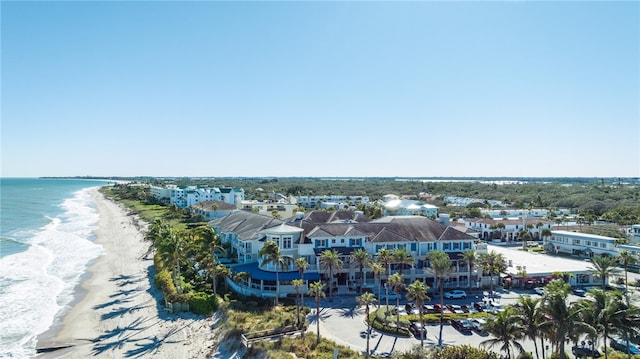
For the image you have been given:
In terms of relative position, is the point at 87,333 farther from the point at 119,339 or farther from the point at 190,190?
the point at 190,190

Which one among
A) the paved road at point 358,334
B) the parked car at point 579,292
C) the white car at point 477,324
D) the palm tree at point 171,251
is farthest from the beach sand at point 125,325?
the parked car at point 579,292

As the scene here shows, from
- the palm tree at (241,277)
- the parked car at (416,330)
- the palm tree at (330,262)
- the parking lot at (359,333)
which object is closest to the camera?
the parking lot at (359,333)

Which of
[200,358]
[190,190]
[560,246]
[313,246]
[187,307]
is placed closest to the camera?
[200,358]

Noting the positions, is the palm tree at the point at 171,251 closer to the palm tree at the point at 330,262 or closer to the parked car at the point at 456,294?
the palm tree at the point at 330,262

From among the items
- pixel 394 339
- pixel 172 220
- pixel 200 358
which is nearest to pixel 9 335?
pixel 200 358

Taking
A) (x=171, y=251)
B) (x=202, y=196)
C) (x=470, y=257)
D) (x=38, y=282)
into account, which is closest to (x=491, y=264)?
(x=470, y=257)

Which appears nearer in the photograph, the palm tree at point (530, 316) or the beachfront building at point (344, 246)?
the palm tree at point (530, 316)

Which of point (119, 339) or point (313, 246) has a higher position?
point (313, 246)

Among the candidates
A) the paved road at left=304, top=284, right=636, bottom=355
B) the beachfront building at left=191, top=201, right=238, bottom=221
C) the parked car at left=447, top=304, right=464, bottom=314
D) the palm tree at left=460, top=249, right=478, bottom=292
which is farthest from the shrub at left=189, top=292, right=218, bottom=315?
the beachfront building at left=191, top=201, right=238, bottom=221
